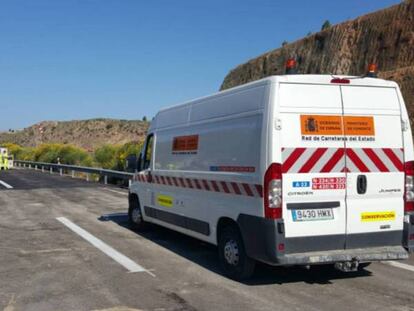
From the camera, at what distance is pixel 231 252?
7031 millimetres

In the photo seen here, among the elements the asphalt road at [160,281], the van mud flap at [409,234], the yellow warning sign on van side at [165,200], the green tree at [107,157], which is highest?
the green tree at [107,157]

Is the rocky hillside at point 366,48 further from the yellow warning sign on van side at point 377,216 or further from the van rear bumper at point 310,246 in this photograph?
the van rear bumper at point 310,246

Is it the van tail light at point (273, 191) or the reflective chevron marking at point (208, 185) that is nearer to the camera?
the van tail light at point (273, 191)

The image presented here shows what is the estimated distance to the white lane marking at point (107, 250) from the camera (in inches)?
301

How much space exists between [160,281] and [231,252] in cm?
101

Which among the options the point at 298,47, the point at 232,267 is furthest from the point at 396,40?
the point at 232,267

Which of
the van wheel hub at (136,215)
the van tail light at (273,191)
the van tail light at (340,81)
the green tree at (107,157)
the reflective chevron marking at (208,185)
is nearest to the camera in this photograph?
the van tail light at (273,191)

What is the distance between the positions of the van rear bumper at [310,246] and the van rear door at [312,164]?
0.05 feet

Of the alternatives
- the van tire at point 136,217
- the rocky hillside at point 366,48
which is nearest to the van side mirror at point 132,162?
the van tire at point 136,217

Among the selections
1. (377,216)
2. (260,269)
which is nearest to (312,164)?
(377,216)

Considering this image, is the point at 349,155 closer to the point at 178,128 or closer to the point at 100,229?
the point at 178,128

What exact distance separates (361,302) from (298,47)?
67.3m

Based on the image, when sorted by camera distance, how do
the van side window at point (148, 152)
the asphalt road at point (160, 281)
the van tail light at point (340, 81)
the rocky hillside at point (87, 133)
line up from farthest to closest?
the rocky hillside at point (87, 133) → the van side window at point (148, 152) → the van tail light at point (340, 81) → the asphalt road at point (160, 281)

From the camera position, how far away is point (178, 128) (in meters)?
8.98
